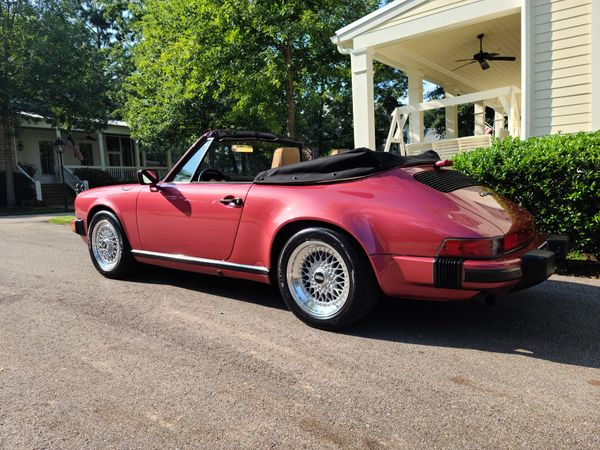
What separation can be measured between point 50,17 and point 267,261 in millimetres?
20882

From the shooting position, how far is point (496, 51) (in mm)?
11844

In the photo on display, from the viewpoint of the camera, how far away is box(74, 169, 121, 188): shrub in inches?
961

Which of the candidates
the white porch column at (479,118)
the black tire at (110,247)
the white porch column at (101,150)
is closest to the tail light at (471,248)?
the black tire at (110,247)

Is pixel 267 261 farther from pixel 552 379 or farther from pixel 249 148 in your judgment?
pixel 552 379

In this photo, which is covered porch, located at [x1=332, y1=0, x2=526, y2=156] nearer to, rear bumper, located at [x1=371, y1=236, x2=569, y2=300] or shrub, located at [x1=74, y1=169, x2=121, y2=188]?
rear bumper, located at [x1=371, y1=236, x2=569, y2=300]

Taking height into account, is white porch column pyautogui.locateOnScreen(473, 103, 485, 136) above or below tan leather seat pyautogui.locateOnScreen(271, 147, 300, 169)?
above

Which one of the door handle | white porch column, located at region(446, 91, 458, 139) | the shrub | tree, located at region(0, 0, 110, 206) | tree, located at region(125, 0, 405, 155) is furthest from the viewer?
the shrub

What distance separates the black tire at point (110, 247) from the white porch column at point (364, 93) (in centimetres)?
594

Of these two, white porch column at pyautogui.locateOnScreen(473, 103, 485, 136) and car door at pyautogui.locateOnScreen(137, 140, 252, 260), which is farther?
white porch column at pyautogui.locateOnScreen(473, 103, 485, 136)

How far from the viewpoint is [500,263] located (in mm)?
2885

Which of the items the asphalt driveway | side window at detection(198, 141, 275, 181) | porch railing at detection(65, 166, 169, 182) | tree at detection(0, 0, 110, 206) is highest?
tree at detection(0, 0, 110, 206)

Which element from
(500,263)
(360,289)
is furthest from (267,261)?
(500,263)

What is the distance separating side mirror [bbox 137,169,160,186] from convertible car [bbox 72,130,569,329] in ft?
0.07

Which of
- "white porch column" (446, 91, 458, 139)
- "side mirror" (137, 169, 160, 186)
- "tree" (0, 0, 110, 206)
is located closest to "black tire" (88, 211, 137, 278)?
"side mirror" (137, 169, 160, 186)
